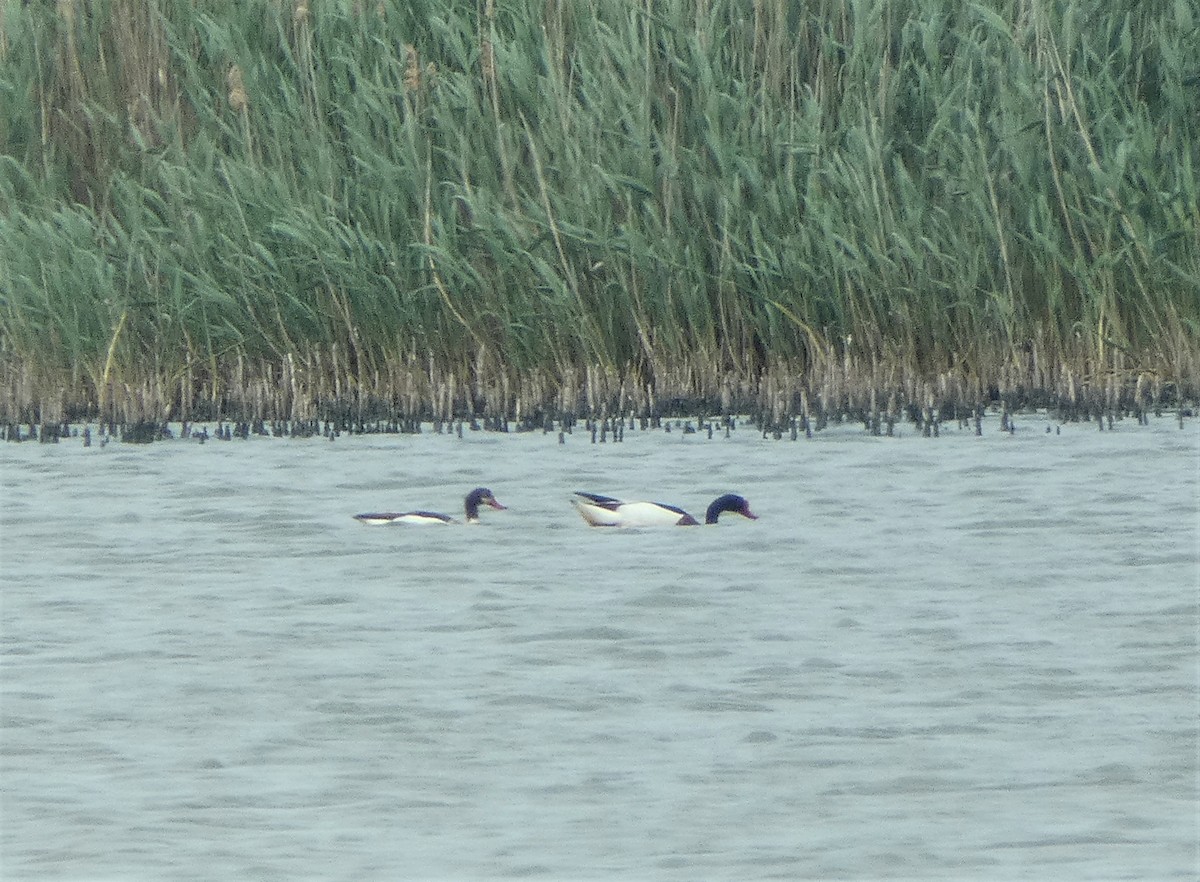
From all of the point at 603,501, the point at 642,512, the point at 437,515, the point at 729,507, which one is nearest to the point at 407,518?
the point at 437,515

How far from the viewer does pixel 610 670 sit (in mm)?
5410

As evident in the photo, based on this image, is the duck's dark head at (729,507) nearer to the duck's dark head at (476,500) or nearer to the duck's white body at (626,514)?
the duck's white body at (626,514)

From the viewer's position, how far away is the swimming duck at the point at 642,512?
290 inches

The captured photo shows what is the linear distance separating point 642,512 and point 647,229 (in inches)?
94.1

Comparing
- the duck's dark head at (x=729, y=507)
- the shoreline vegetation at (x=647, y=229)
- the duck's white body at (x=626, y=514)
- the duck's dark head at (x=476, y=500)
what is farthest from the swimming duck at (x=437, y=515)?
the shoreline vegetation at (x=647, y=229)

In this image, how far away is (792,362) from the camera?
9.71m

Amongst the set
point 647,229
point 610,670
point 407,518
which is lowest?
point 610,670

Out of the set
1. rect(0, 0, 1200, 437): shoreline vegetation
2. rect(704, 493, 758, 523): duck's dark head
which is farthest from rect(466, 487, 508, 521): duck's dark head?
rect(0, 0, 1200, 437): shoreline vegetation

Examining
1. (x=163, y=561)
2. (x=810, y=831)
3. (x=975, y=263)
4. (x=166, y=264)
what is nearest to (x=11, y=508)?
(x=163, y=561)

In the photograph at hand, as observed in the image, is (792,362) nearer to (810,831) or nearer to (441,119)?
(441,119)

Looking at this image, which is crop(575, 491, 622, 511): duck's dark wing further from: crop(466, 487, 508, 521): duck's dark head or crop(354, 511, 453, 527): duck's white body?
crop(354, 511, 453, 527): duck's white body

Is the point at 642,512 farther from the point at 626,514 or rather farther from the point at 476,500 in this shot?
the point at 476,500

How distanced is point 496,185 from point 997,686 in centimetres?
510

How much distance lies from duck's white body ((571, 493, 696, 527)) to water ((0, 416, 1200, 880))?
5cm
